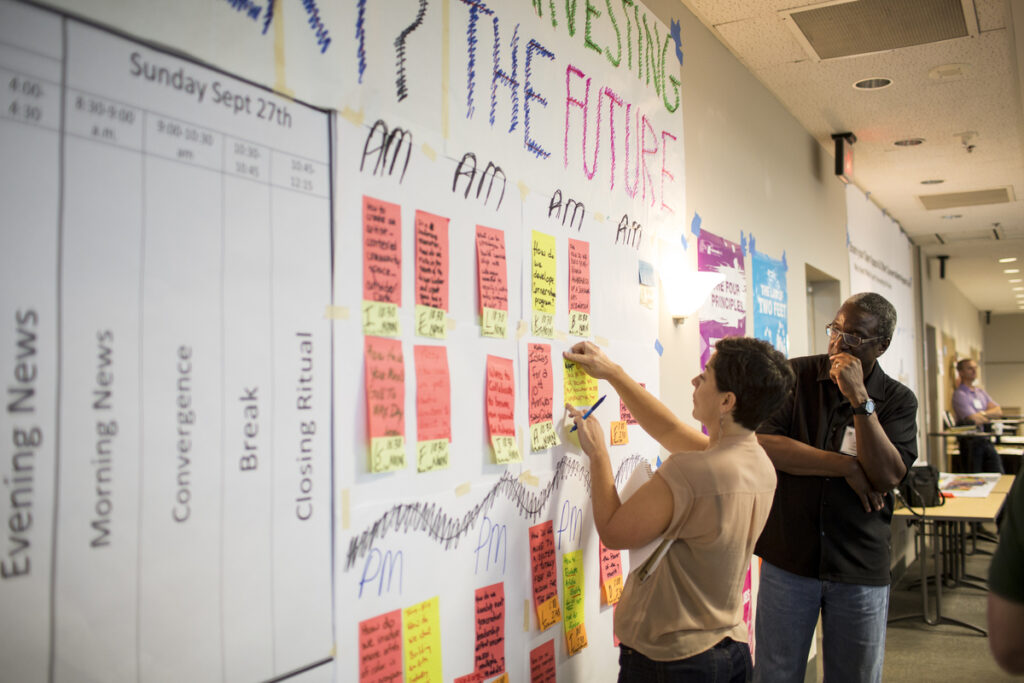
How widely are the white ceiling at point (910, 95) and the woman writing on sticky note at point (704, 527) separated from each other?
200 cm

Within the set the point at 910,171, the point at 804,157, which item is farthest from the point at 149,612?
the point at 910,171

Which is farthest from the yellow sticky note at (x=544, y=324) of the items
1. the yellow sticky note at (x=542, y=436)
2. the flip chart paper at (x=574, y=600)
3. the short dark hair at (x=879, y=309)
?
the short dark hair at (x=879, y=309)

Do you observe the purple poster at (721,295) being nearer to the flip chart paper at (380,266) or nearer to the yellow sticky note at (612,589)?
the yellow sticky note at (612,589)

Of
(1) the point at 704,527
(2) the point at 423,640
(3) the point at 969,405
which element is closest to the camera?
(2) the point at 423,640

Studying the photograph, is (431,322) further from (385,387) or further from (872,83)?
(872,83)

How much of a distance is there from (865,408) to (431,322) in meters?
1.38

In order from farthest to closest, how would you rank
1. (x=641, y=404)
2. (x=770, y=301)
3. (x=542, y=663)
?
(x=770, y=301) < (x=641, y=404) < (x=542, y=663)

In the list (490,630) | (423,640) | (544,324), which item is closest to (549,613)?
(490,630)

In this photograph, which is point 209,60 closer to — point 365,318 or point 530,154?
point 365,318

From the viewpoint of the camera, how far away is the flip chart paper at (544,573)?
6.29 ft

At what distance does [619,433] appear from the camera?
2324 millimetres

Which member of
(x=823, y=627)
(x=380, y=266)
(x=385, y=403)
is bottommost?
(x=823, y=627)

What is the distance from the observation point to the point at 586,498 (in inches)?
85.0

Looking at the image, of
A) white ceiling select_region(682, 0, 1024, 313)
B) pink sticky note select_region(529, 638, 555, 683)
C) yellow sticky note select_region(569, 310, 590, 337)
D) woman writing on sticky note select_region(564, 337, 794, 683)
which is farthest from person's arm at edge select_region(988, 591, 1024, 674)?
white ceiling select_region(682, 0, 1024, 313)
